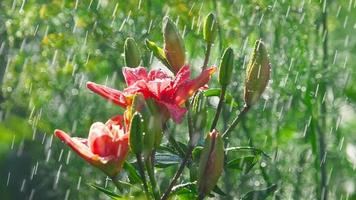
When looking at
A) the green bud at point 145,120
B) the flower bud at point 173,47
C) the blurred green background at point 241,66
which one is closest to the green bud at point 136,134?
the green bud at point 145,120

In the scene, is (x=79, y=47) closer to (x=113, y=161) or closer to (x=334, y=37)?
(x=334, y=37)

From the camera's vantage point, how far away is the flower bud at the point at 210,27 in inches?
57.2

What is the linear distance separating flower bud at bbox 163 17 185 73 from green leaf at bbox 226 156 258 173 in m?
0.20

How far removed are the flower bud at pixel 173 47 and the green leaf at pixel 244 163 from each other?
0.20 m

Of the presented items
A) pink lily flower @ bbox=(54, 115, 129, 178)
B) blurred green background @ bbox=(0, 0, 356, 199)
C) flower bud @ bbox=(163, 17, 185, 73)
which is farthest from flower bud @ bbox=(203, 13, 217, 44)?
blurred green background @ bbox=(0, 0, 356, 199)

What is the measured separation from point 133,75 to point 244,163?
23cm

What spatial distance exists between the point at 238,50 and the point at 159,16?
1.44 feet

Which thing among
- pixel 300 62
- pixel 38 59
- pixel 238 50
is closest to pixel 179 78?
pixel 300 62

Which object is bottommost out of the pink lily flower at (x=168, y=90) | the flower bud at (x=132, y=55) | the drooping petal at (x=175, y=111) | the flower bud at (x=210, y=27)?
the drooping petal at (x=175, y=111)

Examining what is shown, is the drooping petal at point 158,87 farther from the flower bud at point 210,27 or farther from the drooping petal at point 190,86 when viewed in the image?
the flower bud at point 210,27

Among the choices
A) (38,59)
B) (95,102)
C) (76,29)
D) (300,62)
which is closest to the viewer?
(300,62)

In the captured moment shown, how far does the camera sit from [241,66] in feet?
10.3

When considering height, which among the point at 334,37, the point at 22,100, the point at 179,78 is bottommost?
the point at 22,100

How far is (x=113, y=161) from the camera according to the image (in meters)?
1.31
